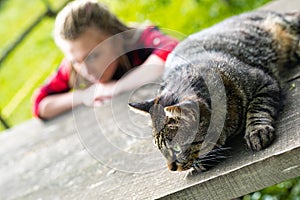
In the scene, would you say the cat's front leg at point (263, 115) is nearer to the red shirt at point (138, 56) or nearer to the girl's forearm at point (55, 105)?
the red shirt at point (138, 56)

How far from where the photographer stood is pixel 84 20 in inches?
128

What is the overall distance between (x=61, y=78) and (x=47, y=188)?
4.09 feet

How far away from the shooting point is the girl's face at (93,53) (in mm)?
3238

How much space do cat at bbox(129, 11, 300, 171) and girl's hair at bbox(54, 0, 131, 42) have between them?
72cm

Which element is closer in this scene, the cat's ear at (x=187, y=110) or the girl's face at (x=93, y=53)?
the cat's ear at (x=187, y=110)

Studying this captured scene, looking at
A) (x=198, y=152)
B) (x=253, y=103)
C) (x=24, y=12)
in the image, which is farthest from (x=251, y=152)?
(x=24, y=12)

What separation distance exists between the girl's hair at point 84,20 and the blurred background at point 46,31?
1.25 metres

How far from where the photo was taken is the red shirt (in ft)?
10.7

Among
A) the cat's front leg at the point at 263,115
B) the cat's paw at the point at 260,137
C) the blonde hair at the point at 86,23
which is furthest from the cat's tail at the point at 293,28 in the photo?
the blonde hair at the point at 86,23

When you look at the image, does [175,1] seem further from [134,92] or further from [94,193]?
[94,193]

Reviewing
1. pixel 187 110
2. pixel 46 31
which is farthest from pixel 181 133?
pixel 46 31

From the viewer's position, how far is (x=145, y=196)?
2.14 meters

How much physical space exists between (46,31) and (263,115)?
4932mm

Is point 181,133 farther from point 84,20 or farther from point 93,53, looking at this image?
point 84,20
